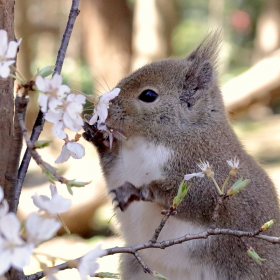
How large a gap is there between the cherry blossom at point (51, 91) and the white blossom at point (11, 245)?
0.64ft

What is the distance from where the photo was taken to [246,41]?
12516mm

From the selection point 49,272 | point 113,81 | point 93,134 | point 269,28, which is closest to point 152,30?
point 113,81

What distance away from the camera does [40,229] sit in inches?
22.5

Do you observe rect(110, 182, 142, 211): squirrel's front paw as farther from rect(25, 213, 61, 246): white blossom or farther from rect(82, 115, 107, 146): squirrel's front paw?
rect(25, 213, 61, 246): white blossom

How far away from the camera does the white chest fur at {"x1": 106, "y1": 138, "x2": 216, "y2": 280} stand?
5.35 feet

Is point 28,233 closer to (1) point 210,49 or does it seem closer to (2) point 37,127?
(2) point 37,127

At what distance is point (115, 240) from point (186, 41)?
8.00 meters

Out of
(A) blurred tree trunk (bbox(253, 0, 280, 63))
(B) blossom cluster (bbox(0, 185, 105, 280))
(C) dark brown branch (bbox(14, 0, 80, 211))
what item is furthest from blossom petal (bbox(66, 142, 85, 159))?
(A) blurred tree trunk (bbox(253, 0, 280, 63))

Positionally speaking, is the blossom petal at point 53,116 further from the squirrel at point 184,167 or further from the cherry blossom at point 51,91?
the squirrel at point 184,167

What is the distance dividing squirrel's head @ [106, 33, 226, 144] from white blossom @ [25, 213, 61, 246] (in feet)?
3.63

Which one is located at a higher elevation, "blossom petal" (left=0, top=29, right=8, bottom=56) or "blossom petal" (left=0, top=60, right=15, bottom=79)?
"blossom petal" (left=0, top=29, right=8, bottom=56)

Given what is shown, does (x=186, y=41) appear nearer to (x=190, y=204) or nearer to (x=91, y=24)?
(x=91, y=24)

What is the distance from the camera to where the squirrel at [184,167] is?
1650 mm

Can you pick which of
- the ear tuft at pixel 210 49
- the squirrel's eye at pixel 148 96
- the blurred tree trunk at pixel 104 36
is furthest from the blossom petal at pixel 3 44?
the blurred tree trunk at pixel 104 36
